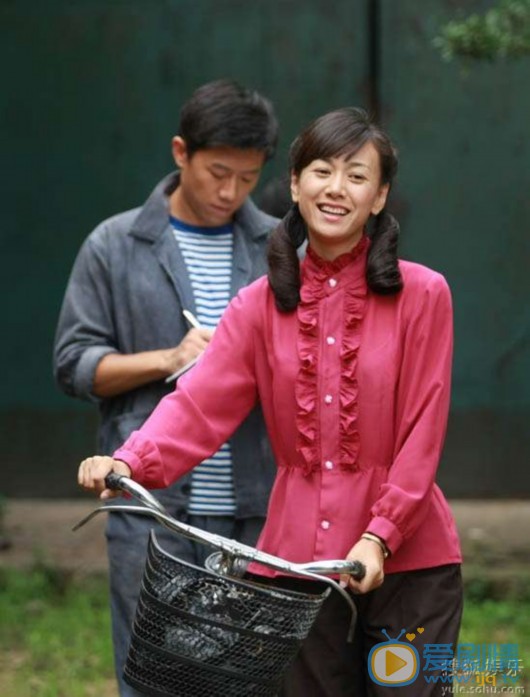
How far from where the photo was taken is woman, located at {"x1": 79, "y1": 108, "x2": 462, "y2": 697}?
154 inches

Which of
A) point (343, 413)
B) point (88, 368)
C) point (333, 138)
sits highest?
point (333, 138)

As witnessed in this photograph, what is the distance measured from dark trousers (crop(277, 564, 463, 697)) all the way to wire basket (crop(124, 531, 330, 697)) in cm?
54

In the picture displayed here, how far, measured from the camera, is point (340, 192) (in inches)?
155

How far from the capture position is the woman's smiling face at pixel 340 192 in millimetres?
3939

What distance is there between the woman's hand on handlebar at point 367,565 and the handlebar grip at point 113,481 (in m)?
0.50

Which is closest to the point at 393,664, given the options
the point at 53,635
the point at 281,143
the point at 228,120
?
the point at 228,120

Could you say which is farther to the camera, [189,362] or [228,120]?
[228,120]

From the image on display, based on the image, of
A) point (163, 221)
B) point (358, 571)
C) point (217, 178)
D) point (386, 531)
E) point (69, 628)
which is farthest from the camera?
point (69, 628)

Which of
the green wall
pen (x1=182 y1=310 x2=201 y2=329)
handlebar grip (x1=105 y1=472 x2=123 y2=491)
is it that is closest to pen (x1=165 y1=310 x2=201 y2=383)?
pen (x1=182 y1=310 x2=201 y2=329)

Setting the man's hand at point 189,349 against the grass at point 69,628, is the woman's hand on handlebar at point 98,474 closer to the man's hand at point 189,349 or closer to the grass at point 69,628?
the man's hand at point 189,349

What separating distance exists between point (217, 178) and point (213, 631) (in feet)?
5.93

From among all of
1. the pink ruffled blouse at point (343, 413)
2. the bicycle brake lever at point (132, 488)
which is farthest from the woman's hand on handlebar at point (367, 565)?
the bicycle brake lever at point (132, 488)

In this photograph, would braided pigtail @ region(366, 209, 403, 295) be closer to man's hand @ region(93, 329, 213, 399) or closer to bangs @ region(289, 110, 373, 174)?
bangs @ region(289, 110, 373, 174)

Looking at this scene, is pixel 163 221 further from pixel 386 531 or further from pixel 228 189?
pixel 386 531
